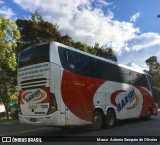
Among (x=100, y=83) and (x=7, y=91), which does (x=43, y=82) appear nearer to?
(x=100, y=83)

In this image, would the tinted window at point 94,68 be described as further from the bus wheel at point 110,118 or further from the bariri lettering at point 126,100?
the bus wheel at point 110,118

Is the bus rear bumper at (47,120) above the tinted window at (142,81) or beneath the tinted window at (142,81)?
beneath

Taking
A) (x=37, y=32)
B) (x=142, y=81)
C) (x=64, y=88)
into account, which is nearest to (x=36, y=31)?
(x=37, y=32)

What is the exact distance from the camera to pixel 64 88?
14.0 meters

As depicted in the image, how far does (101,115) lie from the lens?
664 inches

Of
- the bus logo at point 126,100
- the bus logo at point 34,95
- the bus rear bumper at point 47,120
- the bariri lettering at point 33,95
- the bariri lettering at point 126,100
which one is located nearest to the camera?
the bus rear bumper at point 47,120

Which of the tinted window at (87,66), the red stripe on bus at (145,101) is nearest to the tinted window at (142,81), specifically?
the red stripe on bus at (145,101)

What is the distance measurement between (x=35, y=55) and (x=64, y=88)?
6.35 feet

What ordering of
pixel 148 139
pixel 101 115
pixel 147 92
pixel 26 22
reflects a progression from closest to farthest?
pixel 148 139 → pixel 101 115 → pixel 147 92 → pixel 26 22

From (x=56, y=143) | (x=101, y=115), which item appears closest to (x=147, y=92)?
(x=101, y=115)

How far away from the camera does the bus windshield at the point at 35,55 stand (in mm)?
14117

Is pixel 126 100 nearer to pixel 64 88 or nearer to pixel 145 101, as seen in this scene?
pixel 145 101

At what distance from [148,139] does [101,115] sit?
4.04 m

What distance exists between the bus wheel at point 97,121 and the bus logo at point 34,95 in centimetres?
322
